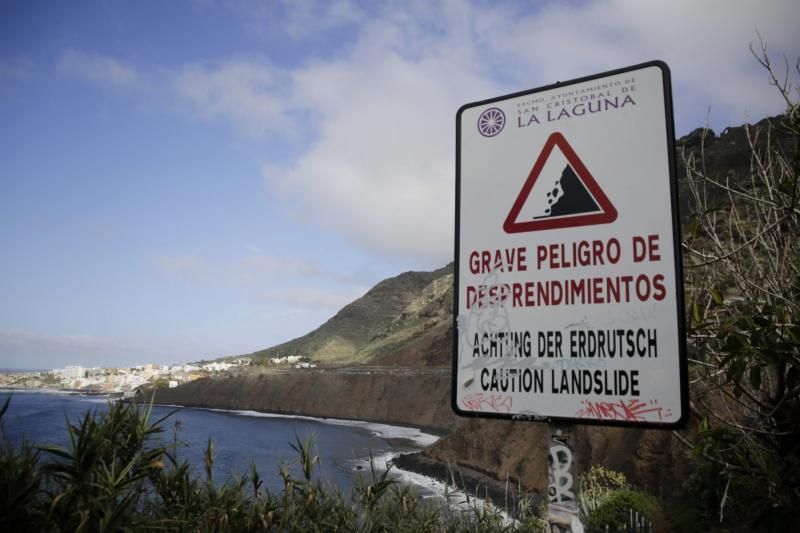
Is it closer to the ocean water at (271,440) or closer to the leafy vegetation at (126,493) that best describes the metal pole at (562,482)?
the leafy vegetation at (126,493)

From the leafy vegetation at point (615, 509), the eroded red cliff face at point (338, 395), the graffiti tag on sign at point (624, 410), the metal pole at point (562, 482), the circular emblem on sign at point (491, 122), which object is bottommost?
the eroded red cliff face at point (338, 395)

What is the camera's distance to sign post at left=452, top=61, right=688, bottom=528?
2.03 meters

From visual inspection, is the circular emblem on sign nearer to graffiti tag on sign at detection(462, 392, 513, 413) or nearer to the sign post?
→ the sign post

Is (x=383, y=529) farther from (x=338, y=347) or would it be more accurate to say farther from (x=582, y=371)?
(x=338, y=347)

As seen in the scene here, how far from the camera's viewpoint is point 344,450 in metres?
69.4

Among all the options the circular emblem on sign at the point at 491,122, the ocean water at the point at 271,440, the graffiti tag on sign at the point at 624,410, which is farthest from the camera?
the ocean water at the point at 271,440

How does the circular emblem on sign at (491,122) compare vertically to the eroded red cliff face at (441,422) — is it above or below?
above

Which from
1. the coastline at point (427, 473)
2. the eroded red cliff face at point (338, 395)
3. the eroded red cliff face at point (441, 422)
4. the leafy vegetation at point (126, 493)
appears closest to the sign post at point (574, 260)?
the leafy vegetation at point (126, 493)

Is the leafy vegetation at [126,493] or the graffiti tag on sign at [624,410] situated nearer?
the graffiti tag on sign at [624,410]

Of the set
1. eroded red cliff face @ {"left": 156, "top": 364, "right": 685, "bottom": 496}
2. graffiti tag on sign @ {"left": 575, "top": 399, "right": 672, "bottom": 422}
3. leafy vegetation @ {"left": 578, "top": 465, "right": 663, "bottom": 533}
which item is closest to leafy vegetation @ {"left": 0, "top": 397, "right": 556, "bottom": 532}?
graffiti tag on sign @ {"left": 575, "top": 399, "right": 672, "bottom": 422}

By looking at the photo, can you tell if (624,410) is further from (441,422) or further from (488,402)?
(441,422)

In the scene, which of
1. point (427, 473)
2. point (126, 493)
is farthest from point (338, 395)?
point (126, 493)

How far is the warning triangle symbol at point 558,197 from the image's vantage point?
221cm

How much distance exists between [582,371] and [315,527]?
5343 millimetres
